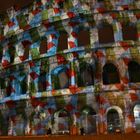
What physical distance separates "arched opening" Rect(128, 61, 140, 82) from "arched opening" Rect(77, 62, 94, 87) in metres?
2.04

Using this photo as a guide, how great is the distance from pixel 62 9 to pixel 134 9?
4.23 meters

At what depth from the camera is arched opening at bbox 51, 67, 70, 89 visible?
49.6ft

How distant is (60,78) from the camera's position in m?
15.4

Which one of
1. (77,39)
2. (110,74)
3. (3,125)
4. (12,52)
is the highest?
(77,39)

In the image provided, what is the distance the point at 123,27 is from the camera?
15.7 meters

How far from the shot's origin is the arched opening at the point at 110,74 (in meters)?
14.3

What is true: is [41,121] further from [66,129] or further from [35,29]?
[35,29]

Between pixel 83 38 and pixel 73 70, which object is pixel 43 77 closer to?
pixel 73 70

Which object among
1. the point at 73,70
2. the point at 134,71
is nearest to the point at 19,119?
the point at 73,70

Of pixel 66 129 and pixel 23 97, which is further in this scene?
pixel 23 97

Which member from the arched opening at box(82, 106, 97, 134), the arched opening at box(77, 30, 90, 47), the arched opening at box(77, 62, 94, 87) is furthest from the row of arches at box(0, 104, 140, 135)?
the arched opening at box(77, 30, 90, 47)

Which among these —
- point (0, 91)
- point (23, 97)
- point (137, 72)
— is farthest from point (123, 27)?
point (0, 91)

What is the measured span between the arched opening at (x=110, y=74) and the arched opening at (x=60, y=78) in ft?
7.00

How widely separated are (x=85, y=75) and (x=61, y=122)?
287 cm
